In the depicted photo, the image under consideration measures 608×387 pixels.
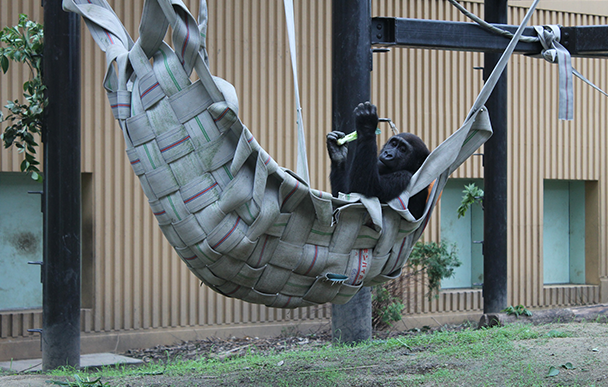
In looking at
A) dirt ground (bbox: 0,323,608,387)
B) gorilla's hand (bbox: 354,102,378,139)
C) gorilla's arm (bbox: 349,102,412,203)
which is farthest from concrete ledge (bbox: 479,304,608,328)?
gorilla's hand (bbox: 354,102,378,139)

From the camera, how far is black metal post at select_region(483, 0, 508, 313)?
17.3 ft

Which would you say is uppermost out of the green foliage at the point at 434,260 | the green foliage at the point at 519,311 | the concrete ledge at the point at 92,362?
the green foliage at the point at 434,260

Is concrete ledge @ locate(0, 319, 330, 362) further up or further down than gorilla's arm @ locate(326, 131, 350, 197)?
further down

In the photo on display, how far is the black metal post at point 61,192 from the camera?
4.08 metres

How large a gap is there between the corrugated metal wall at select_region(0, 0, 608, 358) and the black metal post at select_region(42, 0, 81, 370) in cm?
214

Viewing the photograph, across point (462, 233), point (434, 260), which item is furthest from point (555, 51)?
point (462, 233)

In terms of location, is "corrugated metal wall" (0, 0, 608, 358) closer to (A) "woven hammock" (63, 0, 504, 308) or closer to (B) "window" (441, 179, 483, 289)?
(B) "window" (441, 179, 483, 289)

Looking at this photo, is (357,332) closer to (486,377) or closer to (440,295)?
(486,377)

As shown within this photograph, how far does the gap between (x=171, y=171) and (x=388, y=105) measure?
5.84m

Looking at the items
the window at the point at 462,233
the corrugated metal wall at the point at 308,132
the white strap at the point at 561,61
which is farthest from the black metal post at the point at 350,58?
the window at the point at 462,233

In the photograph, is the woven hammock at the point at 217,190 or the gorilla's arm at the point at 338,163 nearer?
the woven hammock at the point at 217,190

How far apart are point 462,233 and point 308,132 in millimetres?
2691

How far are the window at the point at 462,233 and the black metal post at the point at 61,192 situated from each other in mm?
5363

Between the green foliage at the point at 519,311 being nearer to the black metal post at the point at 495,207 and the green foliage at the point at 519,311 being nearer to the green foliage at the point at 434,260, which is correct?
the black metal post at the point at 495,207
